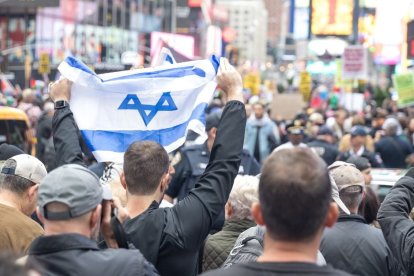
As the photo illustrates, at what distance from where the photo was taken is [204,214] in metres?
4.77

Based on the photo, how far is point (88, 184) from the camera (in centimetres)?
385

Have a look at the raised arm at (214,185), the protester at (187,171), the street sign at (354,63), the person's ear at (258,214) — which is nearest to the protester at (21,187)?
the raised arm at (214,185)

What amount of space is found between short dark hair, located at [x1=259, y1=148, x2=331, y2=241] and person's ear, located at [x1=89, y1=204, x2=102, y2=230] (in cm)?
86

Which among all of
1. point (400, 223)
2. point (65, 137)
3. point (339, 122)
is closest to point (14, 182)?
point (65, 137)

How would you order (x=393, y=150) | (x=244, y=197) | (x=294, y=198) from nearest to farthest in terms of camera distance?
(x=294, y=198), (x=244, y=197), (x=393, y=150)

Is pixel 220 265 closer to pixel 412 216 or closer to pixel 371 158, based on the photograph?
pixel 412 216

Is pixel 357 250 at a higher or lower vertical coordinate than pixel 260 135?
higher

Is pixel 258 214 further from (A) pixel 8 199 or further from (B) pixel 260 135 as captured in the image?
(B) pixel 260 135

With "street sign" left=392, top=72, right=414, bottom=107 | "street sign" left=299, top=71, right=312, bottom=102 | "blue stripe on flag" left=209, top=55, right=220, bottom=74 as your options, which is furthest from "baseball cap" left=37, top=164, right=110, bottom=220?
"street sign" left=299, top=71, right=312, bottom=102

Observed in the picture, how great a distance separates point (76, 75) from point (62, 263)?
2.38m

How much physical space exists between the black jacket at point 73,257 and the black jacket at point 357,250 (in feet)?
6.33

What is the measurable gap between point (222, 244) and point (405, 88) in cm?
1758

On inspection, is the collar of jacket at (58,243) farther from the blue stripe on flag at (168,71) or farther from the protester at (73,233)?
the blue stripe on flag at (168,71)

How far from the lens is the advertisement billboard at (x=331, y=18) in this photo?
141 ft
